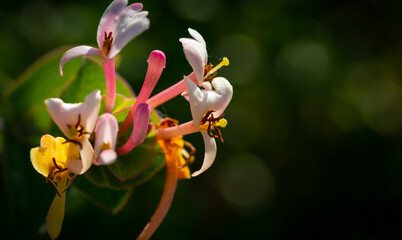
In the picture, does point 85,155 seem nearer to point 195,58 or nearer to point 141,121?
point 141,121

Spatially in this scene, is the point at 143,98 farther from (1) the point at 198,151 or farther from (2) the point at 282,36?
(2) the point at 282,36

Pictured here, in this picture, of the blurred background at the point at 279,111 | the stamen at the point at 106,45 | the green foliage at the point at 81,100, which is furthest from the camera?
the blurred background at the point at 279,111

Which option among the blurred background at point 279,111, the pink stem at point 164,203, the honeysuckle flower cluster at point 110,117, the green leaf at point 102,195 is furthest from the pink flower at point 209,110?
the blurred background at point 279,111

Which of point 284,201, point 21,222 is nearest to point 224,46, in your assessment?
point 284,201

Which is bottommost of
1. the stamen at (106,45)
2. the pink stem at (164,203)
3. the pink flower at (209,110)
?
the pink stem at (164,203)

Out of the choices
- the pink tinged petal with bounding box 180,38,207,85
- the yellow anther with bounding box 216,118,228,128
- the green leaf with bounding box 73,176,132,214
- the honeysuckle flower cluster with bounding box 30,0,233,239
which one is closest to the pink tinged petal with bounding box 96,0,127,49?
the honeysuckle flower cluster with bounding box 30,0,233,239

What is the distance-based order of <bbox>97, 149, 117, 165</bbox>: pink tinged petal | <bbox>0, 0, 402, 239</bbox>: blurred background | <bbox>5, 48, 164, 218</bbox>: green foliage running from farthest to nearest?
<bbox>0, 0, 402, 239</bbox>: blurred background → <bbox>5, 48, 164, 218</bbox>: green foliage → <bbox>97, 149, 117, 165</bbox>: pink tinged petal

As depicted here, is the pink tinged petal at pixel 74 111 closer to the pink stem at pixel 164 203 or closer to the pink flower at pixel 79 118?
the pink flower at pixel 79 118

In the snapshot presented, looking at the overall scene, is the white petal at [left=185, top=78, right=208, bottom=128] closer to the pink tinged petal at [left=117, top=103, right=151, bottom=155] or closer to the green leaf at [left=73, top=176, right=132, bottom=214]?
the pink tinged petal at [left=117, top=103, right=151, bottom=155]
